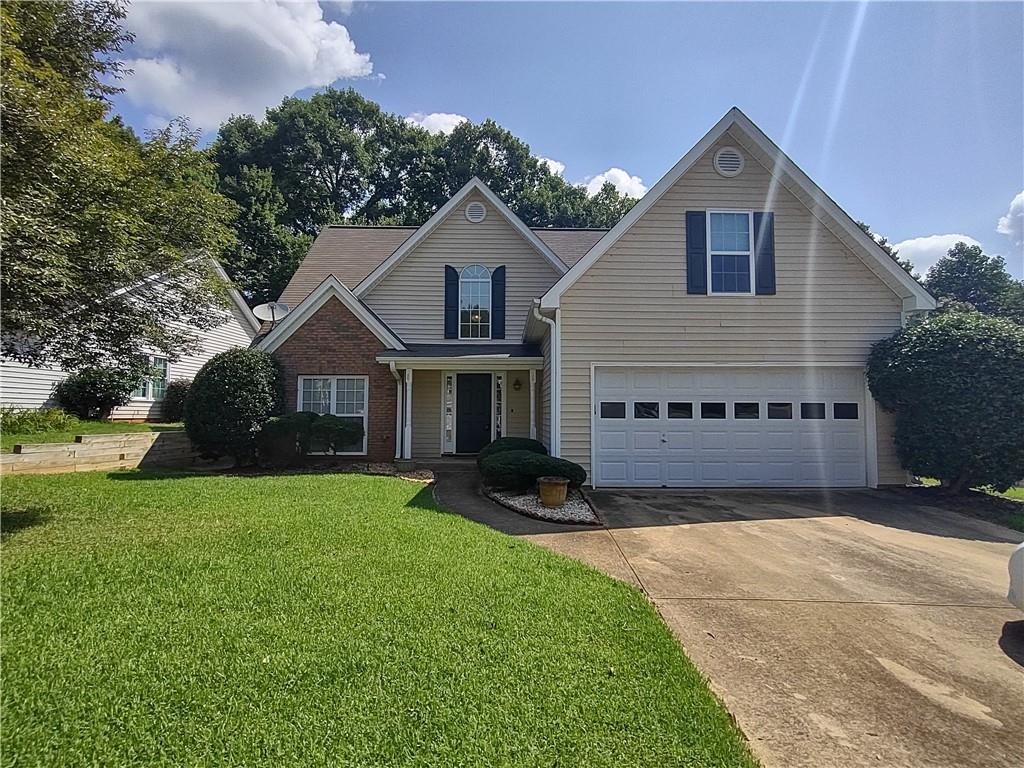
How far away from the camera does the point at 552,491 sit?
8266 millimetres

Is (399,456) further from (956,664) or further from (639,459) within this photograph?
(956,664)

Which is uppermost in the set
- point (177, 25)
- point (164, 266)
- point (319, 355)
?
point (177, 25)

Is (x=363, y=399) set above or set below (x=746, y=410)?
above

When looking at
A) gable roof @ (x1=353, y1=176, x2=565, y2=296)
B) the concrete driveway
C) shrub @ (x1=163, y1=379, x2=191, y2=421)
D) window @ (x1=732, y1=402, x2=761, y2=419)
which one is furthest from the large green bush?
shrub @ (x1=163, y1=379, x2=191, y2=421)

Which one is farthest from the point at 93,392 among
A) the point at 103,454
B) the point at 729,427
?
the point at 729,427

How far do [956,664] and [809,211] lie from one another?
377 inches

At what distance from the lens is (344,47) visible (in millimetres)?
9969

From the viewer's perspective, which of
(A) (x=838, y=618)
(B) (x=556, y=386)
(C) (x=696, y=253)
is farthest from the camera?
(C) (x=696, y=253)

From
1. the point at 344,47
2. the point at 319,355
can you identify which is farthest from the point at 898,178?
the point at 319,355

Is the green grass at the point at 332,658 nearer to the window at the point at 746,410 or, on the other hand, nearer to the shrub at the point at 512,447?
the shrub at the point at 512,447

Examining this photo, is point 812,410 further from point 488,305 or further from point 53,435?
point 53,435

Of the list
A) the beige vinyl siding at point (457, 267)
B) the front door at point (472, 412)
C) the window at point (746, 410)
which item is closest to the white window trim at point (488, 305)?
the beige vinyl siding at point (457, 267)

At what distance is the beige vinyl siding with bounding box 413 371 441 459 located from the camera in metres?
14.1

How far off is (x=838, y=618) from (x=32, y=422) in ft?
51.5
